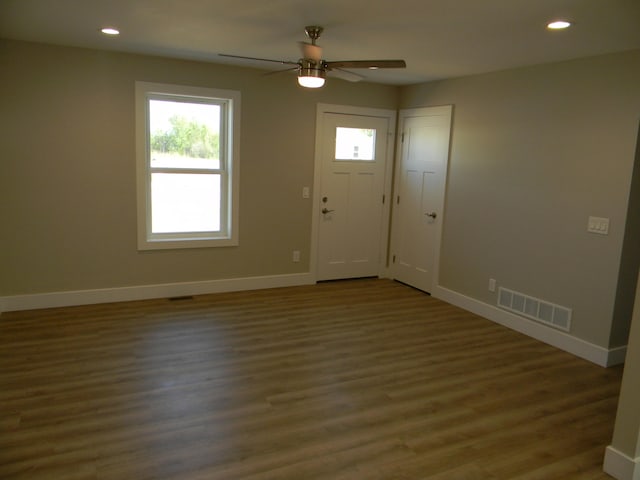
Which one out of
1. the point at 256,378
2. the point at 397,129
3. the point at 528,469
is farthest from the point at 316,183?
the point at 528,469

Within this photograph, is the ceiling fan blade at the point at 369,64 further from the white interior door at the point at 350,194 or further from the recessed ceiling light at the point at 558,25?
the white interior door at the point at 350,194

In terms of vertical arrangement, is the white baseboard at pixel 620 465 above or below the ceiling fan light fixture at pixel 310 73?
below

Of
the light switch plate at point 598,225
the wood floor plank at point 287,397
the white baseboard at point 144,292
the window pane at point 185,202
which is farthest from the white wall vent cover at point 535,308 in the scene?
the window pane at point 185,202

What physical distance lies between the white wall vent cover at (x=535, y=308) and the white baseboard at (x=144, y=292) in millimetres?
2286

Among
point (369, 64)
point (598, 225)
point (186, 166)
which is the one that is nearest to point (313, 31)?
point (369, 64)

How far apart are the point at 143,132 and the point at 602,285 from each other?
440cm

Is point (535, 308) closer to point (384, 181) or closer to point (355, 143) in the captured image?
point (384, 181)

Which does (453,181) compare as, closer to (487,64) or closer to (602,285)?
(487,64)

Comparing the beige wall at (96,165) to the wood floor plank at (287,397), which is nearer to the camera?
the wood floor plank at (287,397)

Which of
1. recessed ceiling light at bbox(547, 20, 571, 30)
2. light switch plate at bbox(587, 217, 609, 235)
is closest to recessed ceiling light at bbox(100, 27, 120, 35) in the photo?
recessed ceiling light at bbox(547, 20, 571, 30)

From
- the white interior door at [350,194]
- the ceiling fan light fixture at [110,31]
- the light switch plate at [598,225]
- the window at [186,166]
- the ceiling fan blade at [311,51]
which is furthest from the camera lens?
the white interior door at [350,194]

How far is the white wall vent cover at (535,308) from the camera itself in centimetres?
421

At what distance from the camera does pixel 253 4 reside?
115 inches

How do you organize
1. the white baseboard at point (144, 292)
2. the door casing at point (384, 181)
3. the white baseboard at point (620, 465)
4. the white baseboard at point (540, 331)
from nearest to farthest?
the white baseboard at point (620, 465) → the white baseboard at point (540, 331) → the white baseboard at point (144, 292) → the door casing at point (384, 181)
